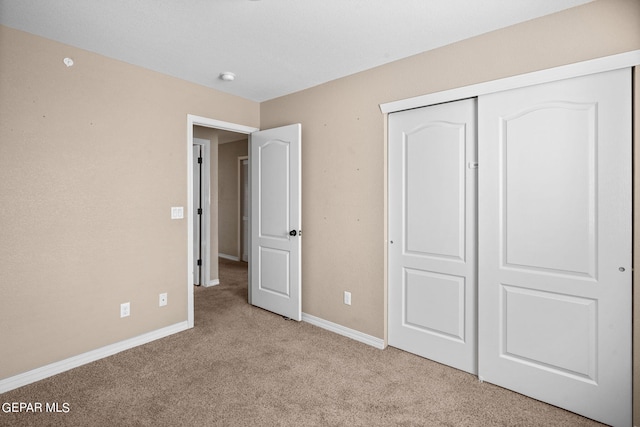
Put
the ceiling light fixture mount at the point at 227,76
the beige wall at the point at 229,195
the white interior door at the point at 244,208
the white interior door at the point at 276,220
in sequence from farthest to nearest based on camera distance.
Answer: the beige wall at the point at 229,195 < the white interior door at the point at 244,208 < the white interior door at the point at 276,220 < the ceiling light fixture mount at the point at 227,76

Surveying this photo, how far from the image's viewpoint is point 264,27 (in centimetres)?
224

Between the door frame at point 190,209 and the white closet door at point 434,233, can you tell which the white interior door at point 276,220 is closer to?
the door frame at point 190,209

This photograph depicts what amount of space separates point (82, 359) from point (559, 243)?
3541mm

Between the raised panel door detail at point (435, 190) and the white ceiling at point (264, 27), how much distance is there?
0.69 meters

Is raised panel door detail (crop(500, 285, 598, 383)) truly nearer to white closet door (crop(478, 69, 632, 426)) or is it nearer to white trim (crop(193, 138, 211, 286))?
white closet door (crop(478, 69, 632, 426))

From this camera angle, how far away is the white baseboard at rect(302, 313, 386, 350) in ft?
9.57

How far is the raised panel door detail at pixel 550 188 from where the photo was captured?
1.96 m

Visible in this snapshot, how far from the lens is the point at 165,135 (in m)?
3.09

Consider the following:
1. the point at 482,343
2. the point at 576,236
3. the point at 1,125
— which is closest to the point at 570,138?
the point at 576,236

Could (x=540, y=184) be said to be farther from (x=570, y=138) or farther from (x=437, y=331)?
(x=437, y=331)

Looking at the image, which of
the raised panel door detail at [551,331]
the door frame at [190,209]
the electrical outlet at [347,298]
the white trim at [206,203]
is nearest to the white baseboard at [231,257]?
the white trim at [206,203]

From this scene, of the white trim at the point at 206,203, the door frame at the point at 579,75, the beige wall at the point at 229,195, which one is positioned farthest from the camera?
the beige wall at the point at 229,195

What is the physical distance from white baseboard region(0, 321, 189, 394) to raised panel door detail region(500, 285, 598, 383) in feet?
9.46

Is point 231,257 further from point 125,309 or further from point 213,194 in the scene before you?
point 125,309
